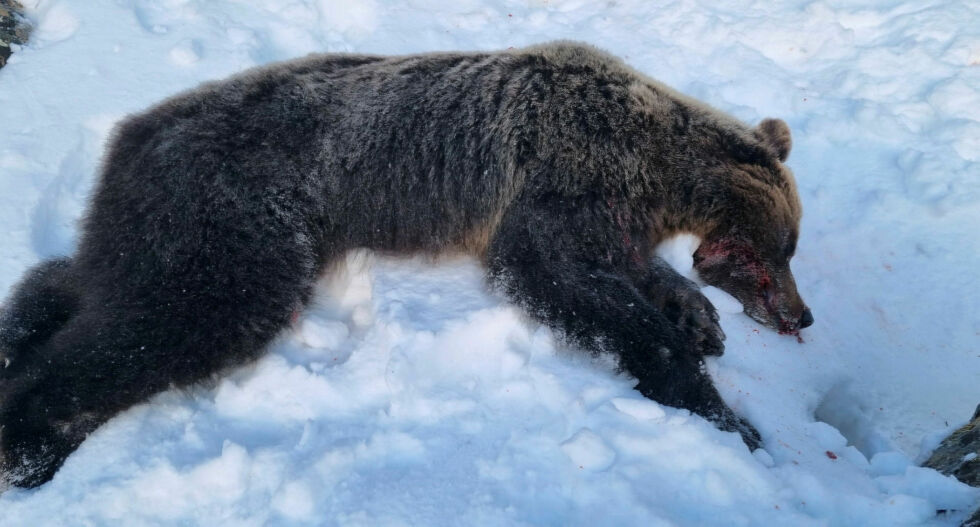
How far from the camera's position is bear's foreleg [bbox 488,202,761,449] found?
3830 mm

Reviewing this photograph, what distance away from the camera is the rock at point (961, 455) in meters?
3.13

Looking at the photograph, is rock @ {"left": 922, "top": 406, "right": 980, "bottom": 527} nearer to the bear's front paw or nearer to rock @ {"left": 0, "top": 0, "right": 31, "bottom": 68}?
the bear's front paw

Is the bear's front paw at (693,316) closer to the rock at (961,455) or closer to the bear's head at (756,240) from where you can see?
the bear's head at (756,240)

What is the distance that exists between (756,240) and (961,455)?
1916 mm

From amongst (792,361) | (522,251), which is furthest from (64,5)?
(792,361)

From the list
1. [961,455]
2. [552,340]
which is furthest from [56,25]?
[961,455]

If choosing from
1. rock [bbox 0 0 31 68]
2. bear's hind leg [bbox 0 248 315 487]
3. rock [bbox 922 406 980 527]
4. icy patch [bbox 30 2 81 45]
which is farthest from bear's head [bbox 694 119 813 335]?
rock [bbox 0 0 31 68]

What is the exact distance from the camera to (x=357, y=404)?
3.43 metres

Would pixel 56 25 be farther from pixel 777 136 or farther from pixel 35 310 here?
pixel 777 136

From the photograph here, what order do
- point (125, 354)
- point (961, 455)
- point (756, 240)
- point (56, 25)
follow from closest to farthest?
1. point (961, 455)
2. point (125, 354)
3. point (756, 240)
4. point (56, 25)

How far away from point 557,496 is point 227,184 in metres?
2.69

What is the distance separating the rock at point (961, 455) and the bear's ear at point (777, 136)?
2232 millimetres

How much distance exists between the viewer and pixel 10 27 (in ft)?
20.8

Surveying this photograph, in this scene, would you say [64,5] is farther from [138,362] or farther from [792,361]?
[792,361]
